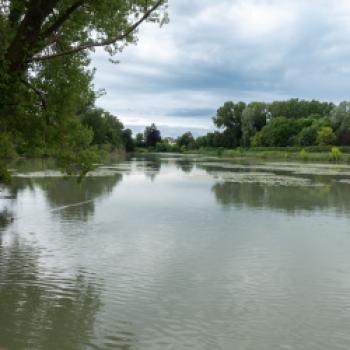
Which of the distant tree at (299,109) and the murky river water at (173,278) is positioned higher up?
the distant tree at (299,109)

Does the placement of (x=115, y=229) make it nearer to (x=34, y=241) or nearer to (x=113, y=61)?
(x=34, y=241)

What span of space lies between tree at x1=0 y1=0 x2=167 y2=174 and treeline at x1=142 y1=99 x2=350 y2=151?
88976 millimetres

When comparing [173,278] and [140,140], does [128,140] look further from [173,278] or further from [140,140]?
[173,278]

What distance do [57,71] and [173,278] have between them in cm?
618

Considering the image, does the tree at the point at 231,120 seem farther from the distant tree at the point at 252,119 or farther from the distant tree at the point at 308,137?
the distant tree at the point at 308,137

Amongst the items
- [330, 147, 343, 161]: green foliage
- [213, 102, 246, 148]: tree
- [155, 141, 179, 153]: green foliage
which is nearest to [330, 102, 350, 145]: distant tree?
[330, 147, 343, 161]: green foliage

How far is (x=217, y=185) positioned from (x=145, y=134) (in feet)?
533

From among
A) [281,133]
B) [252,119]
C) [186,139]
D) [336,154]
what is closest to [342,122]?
[336,154]

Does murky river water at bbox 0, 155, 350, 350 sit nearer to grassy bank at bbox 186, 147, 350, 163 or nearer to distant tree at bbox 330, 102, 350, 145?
grassy bank at bbox 186, 147, 350, 163

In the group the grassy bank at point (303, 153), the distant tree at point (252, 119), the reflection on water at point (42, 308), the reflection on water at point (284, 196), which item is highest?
the distant tree at point (252, 119)

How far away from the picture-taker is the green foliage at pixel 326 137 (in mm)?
98750

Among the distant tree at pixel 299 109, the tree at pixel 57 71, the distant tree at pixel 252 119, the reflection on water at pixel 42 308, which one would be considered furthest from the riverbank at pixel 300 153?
the reflection on water at pixel 42 308

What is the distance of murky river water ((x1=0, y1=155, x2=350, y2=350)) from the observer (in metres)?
7.93

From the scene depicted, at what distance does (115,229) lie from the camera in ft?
54.5
